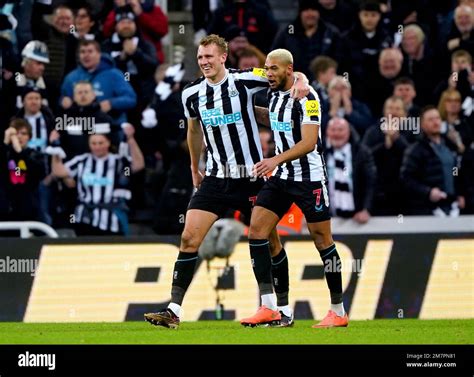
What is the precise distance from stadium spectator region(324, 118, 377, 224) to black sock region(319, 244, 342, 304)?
4.35 m

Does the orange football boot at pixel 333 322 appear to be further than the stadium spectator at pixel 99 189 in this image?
No

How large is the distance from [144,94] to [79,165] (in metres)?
1.58

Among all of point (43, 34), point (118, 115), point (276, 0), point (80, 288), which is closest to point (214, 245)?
point (80, 288)

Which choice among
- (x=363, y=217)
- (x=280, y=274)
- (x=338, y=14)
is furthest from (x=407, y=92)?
(x=280, y=274)

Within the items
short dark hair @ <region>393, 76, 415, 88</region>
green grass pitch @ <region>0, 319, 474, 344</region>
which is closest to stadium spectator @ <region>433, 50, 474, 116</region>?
short dark hair @ <region>393, 76, 415, 88</region>

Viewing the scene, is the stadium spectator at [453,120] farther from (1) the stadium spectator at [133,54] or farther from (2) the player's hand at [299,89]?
(2) the player's hand at [299,89]

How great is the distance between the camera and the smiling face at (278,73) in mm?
13398

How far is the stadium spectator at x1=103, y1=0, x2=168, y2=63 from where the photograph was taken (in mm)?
19766

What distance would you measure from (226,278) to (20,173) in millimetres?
2841

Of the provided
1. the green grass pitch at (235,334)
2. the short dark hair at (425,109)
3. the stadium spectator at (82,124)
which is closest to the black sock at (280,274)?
the green grass pitch at (235,334)

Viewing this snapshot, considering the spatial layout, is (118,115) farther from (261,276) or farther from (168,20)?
(261,276)

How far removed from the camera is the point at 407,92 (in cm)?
1928

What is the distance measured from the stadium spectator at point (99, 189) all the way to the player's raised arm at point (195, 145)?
14.6ft
